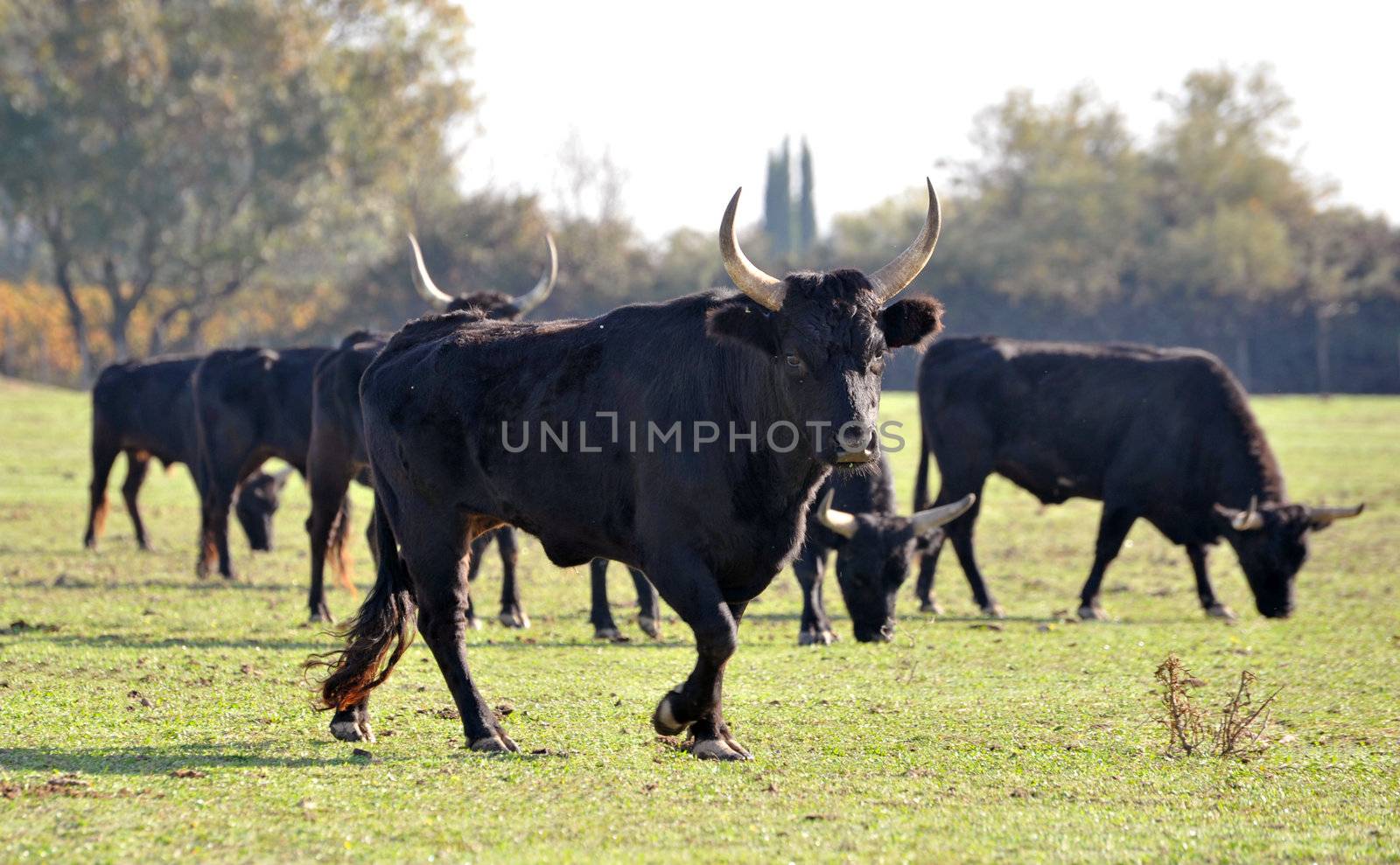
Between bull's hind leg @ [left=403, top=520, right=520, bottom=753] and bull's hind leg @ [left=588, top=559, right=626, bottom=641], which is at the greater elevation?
bull's hind leg @ [left=403, top=520, right=520, bottom=753]

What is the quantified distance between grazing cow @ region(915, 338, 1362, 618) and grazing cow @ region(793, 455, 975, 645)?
158 cm

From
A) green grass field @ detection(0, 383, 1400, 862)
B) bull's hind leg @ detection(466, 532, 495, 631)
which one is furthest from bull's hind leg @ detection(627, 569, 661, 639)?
bull's hind leg @ detection(466, 532, 495, 631)

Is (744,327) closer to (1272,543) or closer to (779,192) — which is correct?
(1272,543)

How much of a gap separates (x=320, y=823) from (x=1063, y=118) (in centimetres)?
6260

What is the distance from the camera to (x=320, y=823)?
17.1ft

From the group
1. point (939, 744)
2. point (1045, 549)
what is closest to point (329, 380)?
point (939, 744)

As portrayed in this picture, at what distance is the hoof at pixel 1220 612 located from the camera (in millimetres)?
12594

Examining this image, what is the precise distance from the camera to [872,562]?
1106cm

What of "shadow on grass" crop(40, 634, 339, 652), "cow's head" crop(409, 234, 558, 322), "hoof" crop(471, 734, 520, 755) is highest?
"cow's head" crop(409, 234, 558, 322)

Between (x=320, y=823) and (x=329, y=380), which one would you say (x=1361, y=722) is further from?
(x=329, y=380)

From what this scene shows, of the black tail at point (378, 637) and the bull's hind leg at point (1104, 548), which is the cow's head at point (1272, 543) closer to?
the bull's hind leg at point (1104, 548)

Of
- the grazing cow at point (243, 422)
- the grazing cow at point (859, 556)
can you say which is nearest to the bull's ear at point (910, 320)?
the grazing cow at point (859, 556)

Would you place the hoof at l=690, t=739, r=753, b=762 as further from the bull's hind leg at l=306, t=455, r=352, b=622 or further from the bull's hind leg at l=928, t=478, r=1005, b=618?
the bull's hind leg at l=928, t=478, r=1005, b=618

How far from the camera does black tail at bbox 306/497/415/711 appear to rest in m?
6.88
